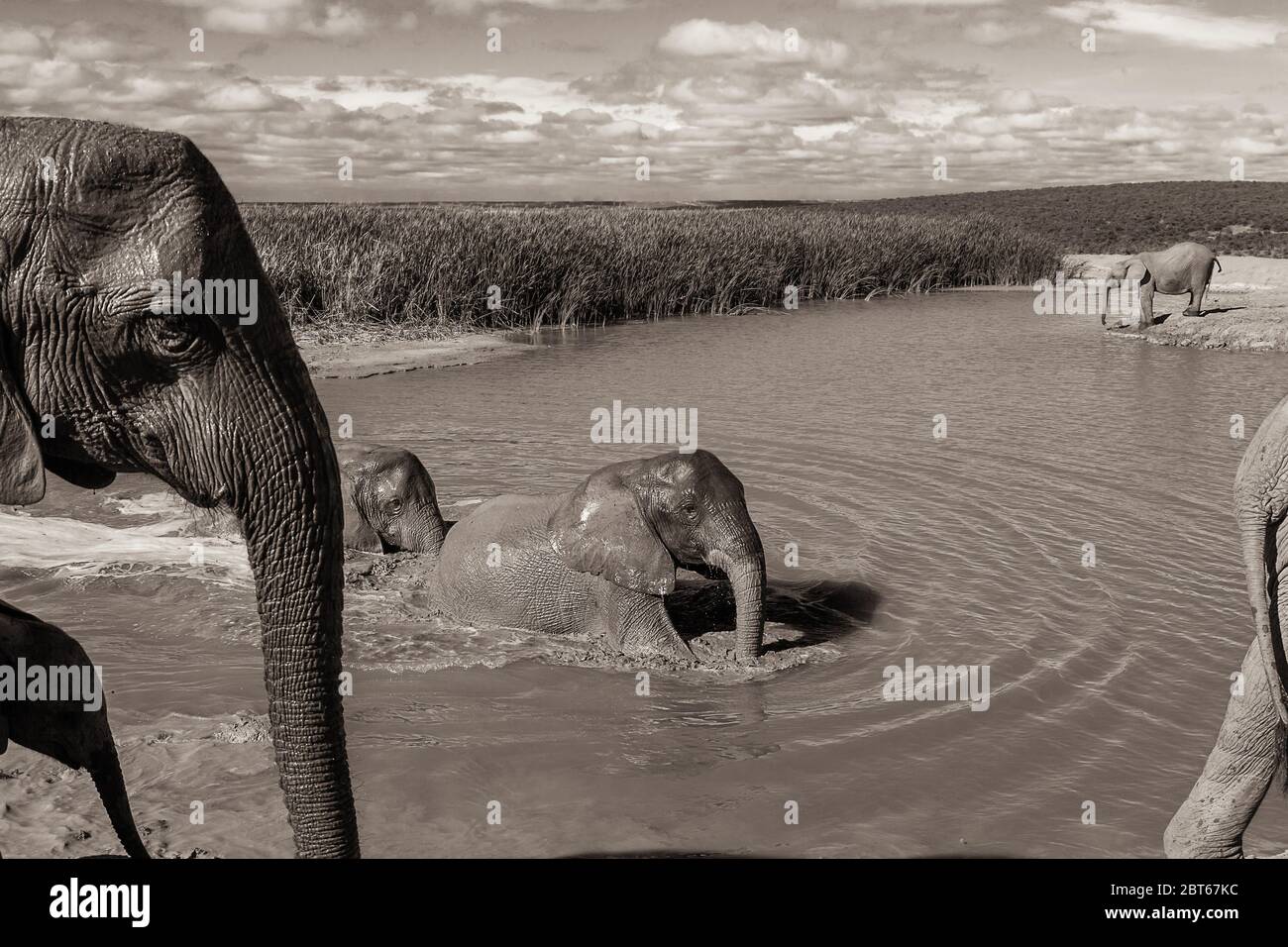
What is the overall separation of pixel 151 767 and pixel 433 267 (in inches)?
Answer: 765

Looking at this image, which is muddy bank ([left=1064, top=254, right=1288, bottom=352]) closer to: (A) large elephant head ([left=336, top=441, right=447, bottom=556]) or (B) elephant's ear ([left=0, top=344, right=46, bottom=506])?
(A) large elephant head ([left=336, top=441, right=447, bottom=556])

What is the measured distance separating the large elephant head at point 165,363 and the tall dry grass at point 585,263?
20.0 m

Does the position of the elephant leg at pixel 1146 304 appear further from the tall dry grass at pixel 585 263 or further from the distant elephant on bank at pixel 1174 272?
the tall dry grass at pixel 585 263

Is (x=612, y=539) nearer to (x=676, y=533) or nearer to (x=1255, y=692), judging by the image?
(x=676, y=533)

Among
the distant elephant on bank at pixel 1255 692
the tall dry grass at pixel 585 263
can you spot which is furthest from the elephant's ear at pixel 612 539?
the tall dry grass at pixel 585 263

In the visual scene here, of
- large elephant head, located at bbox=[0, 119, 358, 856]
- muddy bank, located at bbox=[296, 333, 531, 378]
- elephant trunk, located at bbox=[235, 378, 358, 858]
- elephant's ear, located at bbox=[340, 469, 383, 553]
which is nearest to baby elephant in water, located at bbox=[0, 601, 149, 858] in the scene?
large elephant head, located at bbox=[0, 119, 358, 856]

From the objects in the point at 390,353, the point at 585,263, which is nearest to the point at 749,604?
the point at 390,353

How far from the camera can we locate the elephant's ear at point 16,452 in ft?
9.31

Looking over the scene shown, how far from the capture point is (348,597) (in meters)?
9.56

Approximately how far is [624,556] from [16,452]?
18.5ft

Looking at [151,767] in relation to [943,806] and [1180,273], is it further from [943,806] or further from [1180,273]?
[1180,273]

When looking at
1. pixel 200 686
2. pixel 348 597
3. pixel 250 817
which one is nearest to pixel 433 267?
pixel 348 597

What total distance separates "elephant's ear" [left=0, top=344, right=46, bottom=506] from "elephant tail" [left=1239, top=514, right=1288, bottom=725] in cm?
396

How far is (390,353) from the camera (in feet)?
71.1
